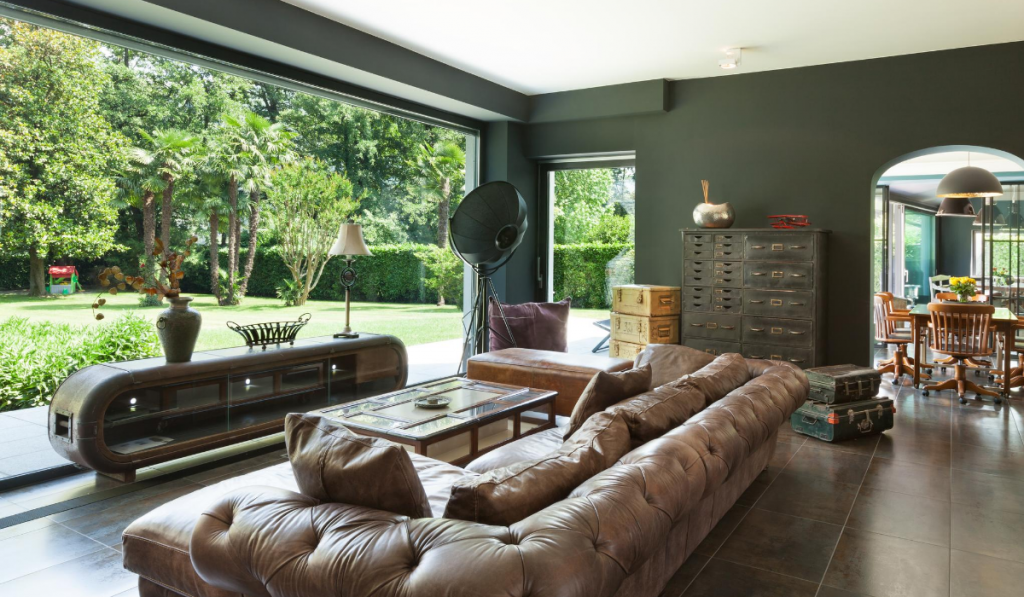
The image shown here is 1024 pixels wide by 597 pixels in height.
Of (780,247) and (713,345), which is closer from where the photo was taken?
(780,247)

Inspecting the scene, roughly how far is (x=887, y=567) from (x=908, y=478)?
135 cm

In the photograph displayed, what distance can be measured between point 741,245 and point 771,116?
1321 millimetres

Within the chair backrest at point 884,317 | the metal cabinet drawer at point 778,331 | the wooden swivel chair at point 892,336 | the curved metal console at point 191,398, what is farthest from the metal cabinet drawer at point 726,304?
the curved metal console at point 191,398

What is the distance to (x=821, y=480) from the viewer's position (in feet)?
12.5

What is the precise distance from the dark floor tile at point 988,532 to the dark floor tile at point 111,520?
3833 millimetres

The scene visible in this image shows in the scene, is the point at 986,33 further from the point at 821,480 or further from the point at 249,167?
the point at 249,167

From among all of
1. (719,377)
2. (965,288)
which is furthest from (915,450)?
(965,288)

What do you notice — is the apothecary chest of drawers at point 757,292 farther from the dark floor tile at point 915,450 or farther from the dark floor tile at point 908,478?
the dark floor tile at point 908,478

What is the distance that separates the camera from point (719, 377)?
128 inches

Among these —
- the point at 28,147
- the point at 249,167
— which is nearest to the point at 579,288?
the point at 249,167

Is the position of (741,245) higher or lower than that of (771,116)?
lower

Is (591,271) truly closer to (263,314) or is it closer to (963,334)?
(963,334)

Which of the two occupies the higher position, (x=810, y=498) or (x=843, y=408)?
(x=843, y=408)

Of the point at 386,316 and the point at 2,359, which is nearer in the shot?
the point at 2,359
